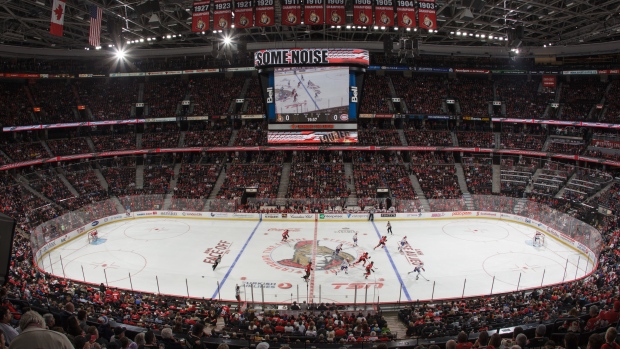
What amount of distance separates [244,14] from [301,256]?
1516 centimetres

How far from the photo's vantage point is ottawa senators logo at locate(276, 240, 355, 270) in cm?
2455

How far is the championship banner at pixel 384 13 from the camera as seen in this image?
20859 millimetres

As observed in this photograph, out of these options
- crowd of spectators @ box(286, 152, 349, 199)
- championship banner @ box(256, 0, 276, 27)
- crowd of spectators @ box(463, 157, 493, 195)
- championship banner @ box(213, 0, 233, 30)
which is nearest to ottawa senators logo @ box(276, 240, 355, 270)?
crowd of spectators @ box(286, 152, 349, 199)

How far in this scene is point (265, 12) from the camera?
21.0 metres

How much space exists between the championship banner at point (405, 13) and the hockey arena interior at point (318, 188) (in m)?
0.17

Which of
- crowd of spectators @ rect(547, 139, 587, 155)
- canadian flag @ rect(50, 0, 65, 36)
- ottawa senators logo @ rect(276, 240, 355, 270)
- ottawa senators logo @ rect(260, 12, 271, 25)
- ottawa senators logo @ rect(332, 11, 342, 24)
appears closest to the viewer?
canadian flag @ rect(50, 0, 65, 36)

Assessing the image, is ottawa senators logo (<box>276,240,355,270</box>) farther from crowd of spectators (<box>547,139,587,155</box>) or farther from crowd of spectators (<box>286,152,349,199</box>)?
crowd of spectators (<box>547,139,587,155</box>)

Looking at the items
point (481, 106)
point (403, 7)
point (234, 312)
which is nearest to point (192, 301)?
point (234, 312)

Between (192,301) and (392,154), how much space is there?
33601 mm

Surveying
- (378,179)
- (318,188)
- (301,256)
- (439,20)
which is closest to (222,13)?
(301,256)

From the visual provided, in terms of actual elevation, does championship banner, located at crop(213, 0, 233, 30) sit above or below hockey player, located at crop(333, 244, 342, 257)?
above

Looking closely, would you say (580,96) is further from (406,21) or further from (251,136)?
(251,136)

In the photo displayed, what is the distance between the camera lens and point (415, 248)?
27828mm

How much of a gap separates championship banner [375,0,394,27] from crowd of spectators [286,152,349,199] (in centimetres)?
2099
